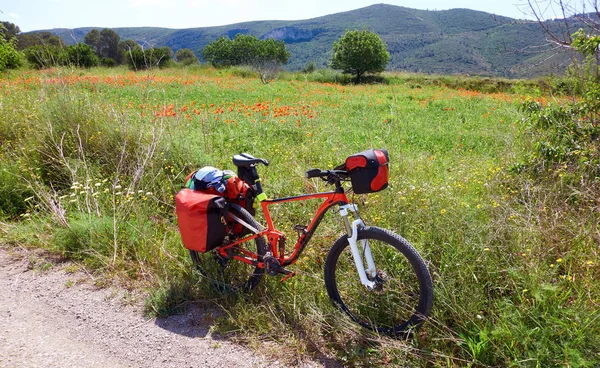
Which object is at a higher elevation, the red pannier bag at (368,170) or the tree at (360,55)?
the tree at (360,55)

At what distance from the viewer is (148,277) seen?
3494mm

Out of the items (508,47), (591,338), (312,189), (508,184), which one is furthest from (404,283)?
(508,47)

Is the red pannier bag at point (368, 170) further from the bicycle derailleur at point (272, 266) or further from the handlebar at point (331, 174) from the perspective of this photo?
the bicycle derailleur at point (272, 266)

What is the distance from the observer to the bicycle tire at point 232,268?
10.2 ft

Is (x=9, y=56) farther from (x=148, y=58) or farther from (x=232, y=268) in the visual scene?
(x=232, y=268)

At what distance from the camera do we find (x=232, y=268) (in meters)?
3.39

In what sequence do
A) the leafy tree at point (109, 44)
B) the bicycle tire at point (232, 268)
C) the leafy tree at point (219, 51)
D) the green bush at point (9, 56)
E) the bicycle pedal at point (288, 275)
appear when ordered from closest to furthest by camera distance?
the bicycle pedal at point (288, 275)
the bicycle tire at point (232, 268)
the green bush at point (9, 56)
the leafy tree at point (109, 44)
the leafy tree at point (219, 51)

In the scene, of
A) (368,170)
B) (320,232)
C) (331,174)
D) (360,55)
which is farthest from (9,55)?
→ (360,55)

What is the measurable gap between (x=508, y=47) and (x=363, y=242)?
8.28 feet

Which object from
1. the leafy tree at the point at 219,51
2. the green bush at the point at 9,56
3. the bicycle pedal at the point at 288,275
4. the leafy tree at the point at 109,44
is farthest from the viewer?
the leafy tree at the point at 219,51

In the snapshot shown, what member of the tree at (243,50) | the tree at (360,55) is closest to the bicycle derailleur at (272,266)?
the tree at (360,55)

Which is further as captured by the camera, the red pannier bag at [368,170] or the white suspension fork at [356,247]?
the white suspension fork at [356,247]

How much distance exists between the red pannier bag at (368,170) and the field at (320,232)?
79 cm

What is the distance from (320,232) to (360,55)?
4104cm
